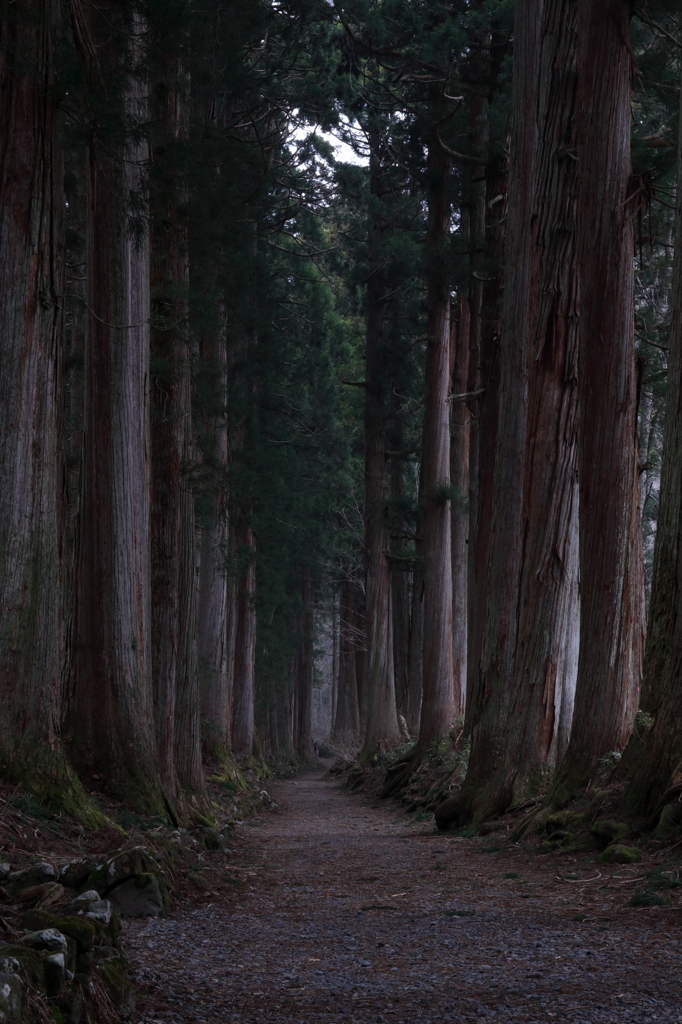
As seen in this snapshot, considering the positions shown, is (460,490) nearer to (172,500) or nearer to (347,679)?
(172,500)

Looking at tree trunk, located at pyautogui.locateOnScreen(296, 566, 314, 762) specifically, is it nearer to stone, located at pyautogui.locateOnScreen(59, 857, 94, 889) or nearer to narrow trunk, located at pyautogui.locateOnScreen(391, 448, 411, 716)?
narrow trunk, located at pyautogui.locateOnScreen(391, 448, 411, 716)

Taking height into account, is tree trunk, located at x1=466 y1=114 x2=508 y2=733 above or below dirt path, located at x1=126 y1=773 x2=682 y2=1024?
above

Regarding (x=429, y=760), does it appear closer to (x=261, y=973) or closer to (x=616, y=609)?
(x=616, y=609)

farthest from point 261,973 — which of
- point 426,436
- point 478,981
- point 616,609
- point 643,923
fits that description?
point 426,436

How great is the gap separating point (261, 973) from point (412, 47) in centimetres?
1549

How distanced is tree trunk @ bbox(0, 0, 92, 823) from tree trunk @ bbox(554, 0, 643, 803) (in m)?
4.36

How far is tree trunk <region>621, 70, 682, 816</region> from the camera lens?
21.0 ft

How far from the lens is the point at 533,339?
990 centimetres

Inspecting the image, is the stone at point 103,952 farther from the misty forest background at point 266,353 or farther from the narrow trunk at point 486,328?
the narrow trunk at point 486,328

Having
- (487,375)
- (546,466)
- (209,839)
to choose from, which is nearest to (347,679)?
(487,375)

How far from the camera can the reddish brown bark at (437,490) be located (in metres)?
17.3

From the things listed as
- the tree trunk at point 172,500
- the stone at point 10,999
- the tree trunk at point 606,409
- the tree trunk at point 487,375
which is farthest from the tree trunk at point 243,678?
the stone at point 10,999

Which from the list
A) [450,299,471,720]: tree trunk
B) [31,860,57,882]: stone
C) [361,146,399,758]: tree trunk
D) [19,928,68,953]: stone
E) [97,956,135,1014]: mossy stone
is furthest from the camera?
[361,146,399,758]: tree trunk

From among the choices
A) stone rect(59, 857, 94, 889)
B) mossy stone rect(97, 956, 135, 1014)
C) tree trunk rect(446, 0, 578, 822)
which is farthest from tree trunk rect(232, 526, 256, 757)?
mossy stone rect(97, 956, 135, 1014)
